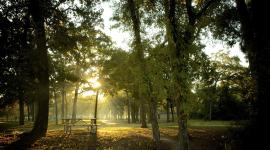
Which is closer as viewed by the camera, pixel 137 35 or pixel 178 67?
pixel 178 67

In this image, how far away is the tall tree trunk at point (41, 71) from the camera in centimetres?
1562

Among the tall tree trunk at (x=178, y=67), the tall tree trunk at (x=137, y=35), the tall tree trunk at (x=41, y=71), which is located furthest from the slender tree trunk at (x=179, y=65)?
the tall tree trunk at (x=41, y=71)

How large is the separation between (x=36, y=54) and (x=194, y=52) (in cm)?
861

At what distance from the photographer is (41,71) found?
1714cm

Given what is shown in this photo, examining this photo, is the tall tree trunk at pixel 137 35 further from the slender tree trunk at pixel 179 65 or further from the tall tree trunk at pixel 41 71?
the tall tree trunk at pixel 41 71

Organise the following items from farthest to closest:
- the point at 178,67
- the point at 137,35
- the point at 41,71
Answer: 1. the point at 41,71
2. the point at 137,35
3. the point at 178,67

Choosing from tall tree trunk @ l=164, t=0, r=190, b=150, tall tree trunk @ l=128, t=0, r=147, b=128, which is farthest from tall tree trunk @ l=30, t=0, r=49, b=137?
tall tree trunk @ l=164, t=0, r=190, b=150

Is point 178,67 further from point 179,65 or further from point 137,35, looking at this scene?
point 137,35

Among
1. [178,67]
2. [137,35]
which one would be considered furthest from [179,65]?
[137,35]

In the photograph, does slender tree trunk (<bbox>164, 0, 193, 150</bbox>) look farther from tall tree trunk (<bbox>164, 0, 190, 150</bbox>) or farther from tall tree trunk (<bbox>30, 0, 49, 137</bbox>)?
tall tree trunk (<bbox>30, 0, 49, 137</bbox>)

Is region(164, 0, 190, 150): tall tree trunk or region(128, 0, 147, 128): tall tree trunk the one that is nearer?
region(164, 0, 190, 150): tall tree trunk

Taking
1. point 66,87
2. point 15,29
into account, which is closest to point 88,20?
point 15,29

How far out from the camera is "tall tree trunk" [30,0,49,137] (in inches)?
615

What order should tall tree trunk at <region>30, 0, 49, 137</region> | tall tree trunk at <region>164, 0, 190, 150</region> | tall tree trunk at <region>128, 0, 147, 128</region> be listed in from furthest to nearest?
tall tree trunk at <region>30, 0, 49, 137</region> → tall tree trunk at <region>128, 0, 147, 128</region> → tall tree trunk at <region>164, 0, 190, 150</region>
